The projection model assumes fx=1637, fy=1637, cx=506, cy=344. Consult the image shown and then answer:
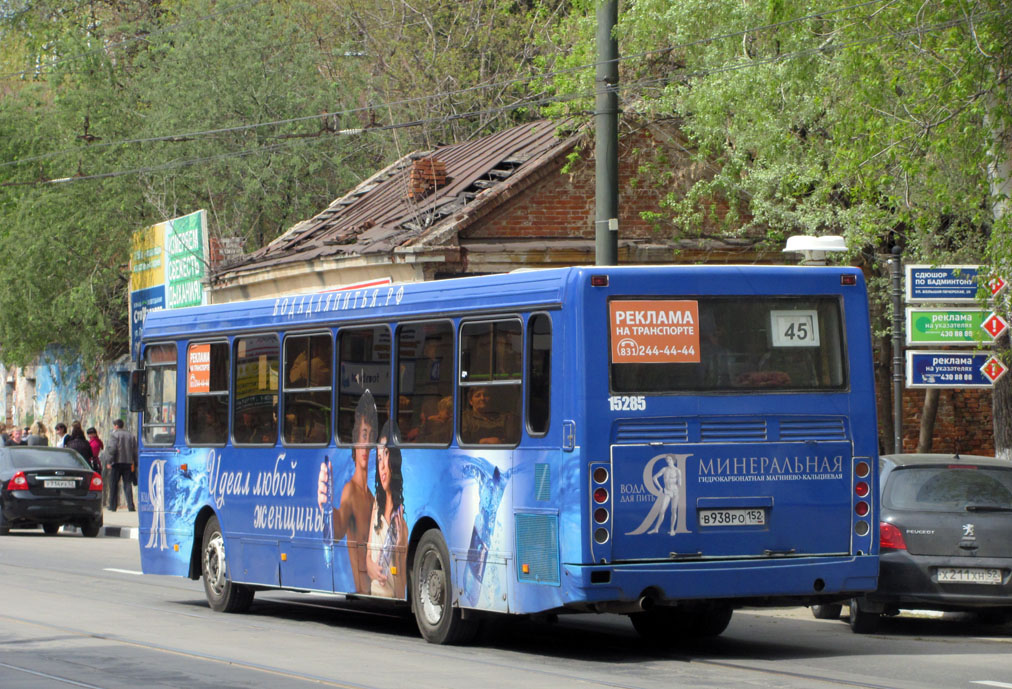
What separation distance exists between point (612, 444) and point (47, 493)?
19.2 metres

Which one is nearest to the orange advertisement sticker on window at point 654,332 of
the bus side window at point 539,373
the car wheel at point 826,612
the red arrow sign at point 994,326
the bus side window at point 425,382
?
the bus side window at point 539,373

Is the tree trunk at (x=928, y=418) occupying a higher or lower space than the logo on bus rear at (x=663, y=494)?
higher

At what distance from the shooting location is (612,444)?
10.7m

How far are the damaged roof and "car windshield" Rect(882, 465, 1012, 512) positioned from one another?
1338 cm

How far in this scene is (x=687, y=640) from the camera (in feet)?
41.7

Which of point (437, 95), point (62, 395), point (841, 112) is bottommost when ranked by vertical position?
point (62, 395)

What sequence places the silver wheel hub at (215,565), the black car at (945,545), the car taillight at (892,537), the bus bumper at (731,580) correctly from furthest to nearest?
the silver wheel hub at (215,565)
the car taillight at (892,537)
the black car at (945,545)
the bus bumper at (731,580)

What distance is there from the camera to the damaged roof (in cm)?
2650

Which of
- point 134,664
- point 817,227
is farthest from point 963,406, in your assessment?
point 134,664

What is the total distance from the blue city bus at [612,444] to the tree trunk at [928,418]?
14.8 meters

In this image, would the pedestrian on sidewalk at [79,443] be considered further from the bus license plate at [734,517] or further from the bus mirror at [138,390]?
the bus license plate at [734,517]

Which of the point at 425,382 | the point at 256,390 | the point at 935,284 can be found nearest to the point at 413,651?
the point at 425,382

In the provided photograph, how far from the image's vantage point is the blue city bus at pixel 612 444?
10758 mm

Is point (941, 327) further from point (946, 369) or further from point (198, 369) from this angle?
point (198, 369)
